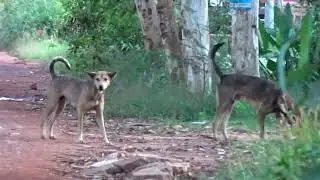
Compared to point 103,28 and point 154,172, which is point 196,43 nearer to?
point 103,28

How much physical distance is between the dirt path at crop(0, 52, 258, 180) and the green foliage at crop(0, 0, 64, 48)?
85.7ft

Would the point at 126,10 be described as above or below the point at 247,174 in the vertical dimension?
above

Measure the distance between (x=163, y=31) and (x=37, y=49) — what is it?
84.5 ft

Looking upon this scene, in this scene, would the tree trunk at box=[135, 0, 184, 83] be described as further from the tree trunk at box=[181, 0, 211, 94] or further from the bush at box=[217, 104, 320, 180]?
the bush at box=[217, 104, 320, 180]

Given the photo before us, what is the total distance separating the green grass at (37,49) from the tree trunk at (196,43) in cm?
2120

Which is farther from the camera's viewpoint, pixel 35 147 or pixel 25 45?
pixel 25 45

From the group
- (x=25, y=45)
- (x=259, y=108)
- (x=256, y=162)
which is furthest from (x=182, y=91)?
(x=25, y=45)

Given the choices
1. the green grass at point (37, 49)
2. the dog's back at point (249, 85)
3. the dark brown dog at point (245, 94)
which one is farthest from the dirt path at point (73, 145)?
the green grass at point (37, 49)

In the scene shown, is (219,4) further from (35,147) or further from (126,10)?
(35,147)

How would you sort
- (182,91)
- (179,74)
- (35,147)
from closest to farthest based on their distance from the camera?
(35,147) → (182,91) → (179,74)

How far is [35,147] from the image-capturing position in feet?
36.0

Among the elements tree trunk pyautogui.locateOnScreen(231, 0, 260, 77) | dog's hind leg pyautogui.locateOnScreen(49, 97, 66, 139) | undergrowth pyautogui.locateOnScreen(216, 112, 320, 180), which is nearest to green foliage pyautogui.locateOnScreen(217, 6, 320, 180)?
undergrowth pyautogui.locateOnScreen(216, 112, 320, 180)

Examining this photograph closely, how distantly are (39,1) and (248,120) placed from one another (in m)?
32.9

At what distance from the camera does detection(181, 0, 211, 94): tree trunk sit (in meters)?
15.5
